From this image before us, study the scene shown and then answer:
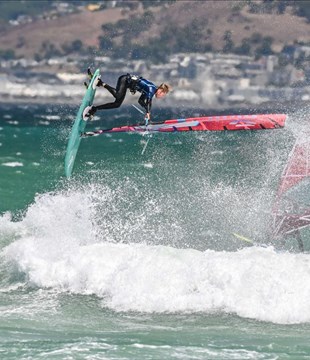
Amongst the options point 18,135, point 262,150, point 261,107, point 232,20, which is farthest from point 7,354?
point 232,20

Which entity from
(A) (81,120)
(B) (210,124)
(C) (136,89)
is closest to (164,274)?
(C) (136,89)

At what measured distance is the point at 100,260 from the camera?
22656mm

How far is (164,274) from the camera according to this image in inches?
848

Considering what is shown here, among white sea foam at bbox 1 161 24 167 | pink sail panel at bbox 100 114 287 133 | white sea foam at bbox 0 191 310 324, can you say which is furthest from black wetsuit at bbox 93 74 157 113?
white sea foam at bbox 1 161 24 167

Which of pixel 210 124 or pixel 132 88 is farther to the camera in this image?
pixel 210 124

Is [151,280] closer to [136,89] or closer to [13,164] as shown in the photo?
[136,89]

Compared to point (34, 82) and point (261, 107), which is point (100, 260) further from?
point (34, 82)

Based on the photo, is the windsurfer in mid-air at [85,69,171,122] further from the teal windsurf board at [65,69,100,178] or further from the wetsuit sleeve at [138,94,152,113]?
the teal windsurf board at [65,69,100,178]

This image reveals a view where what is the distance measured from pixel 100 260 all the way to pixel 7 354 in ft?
18.1

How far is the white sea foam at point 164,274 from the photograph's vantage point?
2016 centimetres

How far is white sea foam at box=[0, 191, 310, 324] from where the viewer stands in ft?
66.1

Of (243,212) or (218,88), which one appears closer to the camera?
(243,212)

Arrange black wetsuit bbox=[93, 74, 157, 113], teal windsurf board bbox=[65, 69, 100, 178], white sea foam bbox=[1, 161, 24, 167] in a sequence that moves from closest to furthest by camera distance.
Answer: black wetsuit bbox=[93, 74, 157, 113]
teal windsurf board bbox=[65, 69, 100, 178]
white sea foam bbox=[1, 161, 24, 167]

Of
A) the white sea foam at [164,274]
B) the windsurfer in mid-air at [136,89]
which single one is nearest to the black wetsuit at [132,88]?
the windsurfer in mid-air at [136,89]
